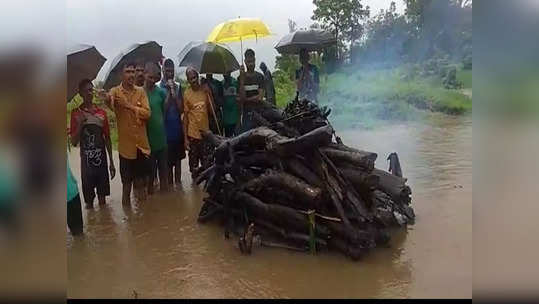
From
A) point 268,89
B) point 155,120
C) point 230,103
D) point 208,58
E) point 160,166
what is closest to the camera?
point 155,120

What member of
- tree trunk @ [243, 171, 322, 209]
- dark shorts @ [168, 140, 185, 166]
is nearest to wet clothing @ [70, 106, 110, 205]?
dark shorts @ [168, 140, 185, 166]

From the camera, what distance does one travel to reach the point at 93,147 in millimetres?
6031

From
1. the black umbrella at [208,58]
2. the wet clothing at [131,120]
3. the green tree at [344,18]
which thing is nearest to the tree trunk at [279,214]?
the wet clothing at [131,120]

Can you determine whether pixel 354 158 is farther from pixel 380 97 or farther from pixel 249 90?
pixel 380 97

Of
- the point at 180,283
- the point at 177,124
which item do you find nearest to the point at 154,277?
the point at 180,283

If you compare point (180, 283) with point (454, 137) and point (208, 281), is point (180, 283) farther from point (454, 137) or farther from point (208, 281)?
point (454, 137)

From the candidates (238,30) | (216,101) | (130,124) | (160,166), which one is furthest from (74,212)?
(238,30)

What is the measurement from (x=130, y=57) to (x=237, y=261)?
2.92m

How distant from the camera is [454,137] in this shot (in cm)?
1072

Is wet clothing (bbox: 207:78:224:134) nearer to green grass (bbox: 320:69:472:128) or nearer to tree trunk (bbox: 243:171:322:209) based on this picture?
tree trunk (bbox: 243:171:322:209)

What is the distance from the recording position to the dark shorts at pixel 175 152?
24.2ft

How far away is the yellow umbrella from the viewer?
8086mm

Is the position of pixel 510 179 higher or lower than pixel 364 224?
higher

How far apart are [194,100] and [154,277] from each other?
3153mm
